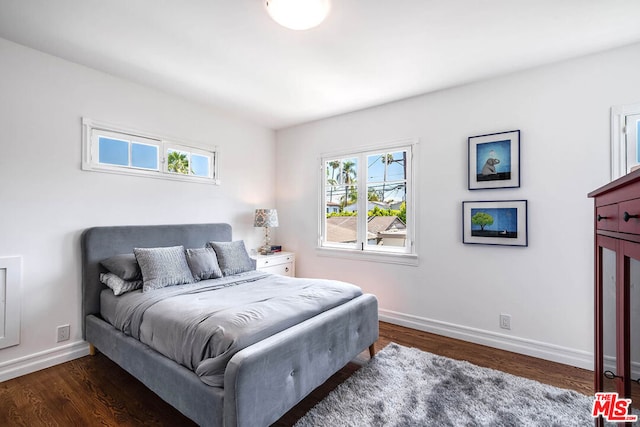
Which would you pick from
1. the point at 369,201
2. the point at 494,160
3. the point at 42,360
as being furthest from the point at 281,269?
the point at 494,160

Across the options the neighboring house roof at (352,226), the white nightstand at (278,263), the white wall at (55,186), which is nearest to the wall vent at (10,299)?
the white wall at (55,186)

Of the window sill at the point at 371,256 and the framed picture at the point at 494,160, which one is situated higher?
the framed picture at the point at 494,160

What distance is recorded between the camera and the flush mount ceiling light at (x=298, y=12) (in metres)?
1.79

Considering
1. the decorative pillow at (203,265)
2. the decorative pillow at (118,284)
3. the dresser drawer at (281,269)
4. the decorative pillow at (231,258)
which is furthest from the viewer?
the dresser drawer at (281,269)

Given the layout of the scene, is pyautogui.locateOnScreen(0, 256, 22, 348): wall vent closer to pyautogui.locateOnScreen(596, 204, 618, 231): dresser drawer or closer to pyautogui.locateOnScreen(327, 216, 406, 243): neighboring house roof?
pyautogui.locateOnScreen(327, 216, 406, 243): neighboring house roof

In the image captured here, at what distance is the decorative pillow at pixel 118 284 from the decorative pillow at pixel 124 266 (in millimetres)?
33

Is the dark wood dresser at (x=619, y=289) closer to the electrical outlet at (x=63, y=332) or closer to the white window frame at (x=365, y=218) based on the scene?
the white window frame at (x=365, y=218)

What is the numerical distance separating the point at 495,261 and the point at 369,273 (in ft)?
4.46

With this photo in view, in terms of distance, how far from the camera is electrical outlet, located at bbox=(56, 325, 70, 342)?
2.54 meters

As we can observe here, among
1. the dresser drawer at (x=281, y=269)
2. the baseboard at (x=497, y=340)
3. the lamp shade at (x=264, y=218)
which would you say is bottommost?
the baseboard at (x=497, y=340)

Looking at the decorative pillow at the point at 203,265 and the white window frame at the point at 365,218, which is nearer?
the decorative pillow at the point at 203,265

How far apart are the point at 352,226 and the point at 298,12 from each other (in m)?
2.55

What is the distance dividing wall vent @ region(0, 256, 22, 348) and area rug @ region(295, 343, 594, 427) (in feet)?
7.54

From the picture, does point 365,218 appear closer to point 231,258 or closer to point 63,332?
point 231,258
